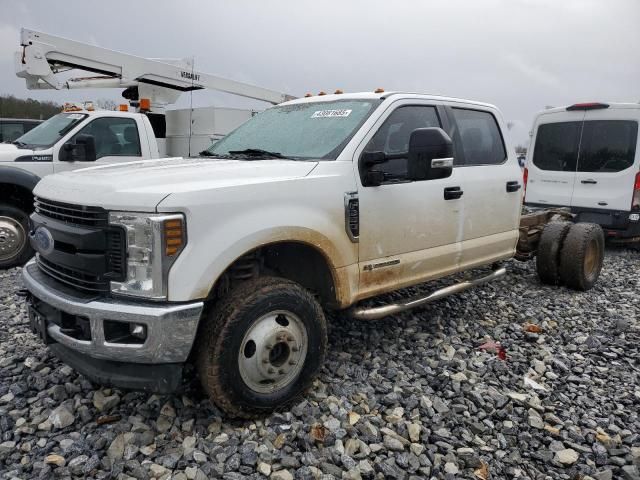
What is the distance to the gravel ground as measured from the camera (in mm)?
2660

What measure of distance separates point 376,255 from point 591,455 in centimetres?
171

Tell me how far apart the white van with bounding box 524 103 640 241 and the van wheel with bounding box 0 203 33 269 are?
7.83 meters

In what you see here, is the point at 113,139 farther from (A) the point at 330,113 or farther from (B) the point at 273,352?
(B) the point at 273,352

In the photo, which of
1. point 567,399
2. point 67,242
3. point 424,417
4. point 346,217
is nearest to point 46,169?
point 67,242

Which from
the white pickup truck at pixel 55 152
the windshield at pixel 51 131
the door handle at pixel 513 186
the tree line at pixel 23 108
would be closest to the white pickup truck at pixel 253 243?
the door handle at pixel 513 186

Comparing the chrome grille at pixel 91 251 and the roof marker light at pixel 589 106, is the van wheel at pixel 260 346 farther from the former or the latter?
the roof marker light at pixel 589 106

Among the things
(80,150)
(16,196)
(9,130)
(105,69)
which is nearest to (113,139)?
(80,150)

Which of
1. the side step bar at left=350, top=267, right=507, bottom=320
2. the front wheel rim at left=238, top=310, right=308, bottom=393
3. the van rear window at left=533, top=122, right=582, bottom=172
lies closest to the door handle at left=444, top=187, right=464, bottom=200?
the side step bar at left=350, top=267, right=507, bottom=320

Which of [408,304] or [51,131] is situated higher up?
[51,131]

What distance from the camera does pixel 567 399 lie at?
11.0ft

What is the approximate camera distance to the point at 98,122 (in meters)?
6.98

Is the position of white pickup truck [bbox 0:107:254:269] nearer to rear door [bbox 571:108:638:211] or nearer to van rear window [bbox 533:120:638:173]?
van rear window [bbox 533:120:638:173]

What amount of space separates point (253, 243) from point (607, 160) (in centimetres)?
722

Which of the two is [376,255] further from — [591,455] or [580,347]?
[580,347]
